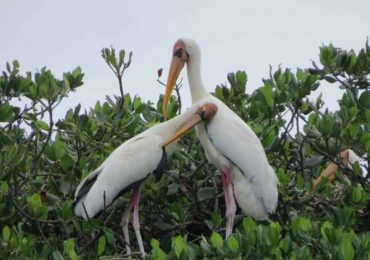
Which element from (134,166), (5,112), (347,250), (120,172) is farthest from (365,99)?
(5,112)

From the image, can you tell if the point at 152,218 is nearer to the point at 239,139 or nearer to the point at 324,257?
the point at 239,139

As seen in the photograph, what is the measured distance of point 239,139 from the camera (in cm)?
829

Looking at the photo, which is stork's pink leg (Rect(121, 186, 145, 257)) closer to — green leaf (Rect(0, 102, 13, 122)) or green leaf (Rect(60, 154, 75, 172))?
green leaf (Rect(60, 154, 75, 172))

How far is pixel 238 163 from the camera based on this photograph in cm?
834

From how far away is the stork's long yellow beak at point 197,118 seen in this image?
326 inches

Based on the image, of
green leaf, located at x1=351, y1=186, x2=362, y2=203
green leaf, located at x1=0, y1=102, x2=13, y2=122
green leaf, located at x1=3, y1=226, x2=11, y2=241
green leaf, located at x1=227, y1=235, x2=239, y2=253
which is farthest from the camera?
green leaf, located at x1=0, y1=102, x2=13, y2=122

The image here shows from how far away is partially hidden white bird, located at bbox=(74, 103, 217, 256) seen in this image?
314 inches

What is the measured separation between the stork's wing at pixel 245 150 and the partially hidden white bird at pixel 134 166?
0.11 metres

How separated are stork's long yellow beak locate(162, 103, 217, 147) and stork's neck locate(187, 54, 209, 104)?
461 mm

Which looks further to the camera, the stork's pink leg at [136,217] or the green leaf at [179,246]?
the stork's pink leg at [136,217]

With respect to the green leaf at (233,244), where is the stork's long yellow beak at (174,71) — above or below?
above

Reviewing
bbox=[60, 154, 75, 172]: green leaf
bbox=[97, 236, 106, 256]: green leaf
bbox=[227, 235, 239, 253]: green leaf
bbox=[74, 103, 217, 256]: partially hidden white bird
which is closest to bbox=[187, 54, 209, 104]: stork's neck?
bbox=[74, 103, 217, 256]: partially hidden white bird

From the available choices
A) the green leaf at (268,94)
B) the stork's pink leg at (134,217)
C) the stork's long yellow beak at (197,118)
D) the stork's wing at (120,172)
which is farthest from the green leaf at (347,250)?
the green leaf at (268,94)

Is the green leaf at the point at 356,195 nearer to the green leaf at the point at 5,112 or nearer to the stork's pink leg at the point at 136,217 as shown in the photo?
the stork's pink leg at the point at 136,217
